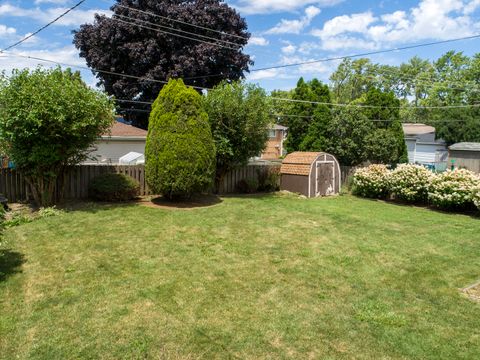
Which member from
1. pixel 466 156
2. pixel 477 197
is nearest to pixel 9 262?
pixel 477 197

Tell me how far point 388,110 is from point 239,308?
2059cm

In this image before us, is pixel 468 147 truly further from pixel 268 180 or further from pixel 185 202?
pixel 185 202

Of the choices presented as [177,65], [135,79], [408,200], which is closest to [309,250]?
[408,200]

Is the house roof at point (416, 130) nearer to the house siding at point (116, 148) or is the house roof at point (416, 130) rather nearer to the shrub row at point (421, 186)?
the shrub row at point (421, 186)

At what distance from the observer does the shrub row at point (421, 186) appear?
1245 centimetres

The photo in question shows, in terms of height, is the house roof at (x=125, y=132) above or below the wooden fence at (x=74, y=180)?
above

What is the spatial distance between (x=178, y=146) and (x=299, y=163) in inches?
252

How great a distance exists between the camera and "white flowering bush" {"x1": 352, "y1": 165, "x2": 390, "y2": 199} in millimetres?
15234

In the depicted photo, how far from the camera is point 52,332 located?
4.22 m

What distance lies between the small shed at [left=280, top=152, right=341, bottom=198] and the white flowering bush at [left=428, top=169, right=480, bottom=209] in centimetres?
387

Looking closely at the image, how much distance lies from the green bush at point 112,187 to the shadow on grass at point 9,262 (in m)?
4.41

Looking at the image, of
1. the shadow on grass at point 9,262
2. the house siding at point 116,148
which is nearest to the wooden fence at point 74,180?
the shadow on grass at point 9,262

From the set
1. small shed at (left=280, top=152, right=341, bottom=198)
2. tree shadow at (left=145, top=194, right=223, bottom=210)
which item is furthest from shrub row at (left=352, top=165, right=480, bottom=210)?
tree shadow at (left=145, top=194, right=223, bottom=210)

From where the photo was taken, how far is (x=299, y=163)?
15.7 m
